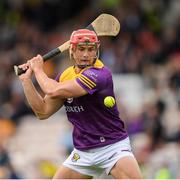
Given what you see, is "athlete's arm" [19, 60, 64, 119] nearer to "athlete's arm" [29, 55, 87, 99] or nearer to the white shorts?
"athlete's arm" [29, 55, 87, 99]

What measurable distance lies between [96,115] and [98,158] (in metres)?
0.43

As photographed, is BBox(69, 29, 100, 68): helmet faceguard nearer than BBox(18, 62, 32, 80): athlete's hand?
Yes

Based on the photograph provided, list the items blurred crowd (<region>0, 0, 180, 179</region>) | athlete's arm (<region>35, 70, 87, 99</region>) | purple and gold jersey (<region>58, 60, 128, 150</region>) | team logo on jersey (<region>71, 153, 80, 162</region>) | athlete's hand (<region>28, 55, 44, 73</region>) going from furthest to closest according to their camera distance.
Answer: blurred crowd (<region>0, 0, 180, 179</region>)
team logo on jersey (<region>71, 153, 80, 162</region>)
athlete's hand (<region>28, 55, 44, 73</region>)
purple and gold jersey (<region>58, 60, 128, 150</region>)
athlete's arm (<region>35, 70, 87, 99</region>)

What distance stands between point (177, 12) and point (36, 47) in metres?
3.04

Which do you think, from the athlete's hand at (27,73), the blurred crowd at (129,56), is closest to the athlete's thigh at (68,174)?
the athlete's hand at (27,73)

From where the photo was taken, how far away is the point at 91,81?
904 cm

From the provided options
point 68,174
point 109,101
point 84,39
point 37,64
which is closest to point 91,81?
point 109,101

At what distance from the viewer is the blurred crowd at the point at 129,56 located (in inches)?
567

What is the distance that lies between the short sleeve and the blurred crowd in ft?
13.6

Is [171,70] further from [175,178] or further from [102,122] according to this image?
[102,122]

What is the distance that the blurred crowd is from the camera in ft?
47.3

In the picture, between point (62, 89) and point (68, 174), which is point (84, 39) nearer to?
point (62, 89)

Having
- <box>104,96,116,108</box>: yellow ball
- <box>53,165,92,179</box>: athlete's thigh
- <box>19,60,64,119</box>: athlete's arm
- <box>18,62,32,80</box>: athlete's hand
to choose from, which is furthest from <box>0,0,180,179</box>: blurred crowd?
<box>18,62,32,80</box>: athlete's hand

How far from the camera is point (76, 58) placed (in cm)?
926
